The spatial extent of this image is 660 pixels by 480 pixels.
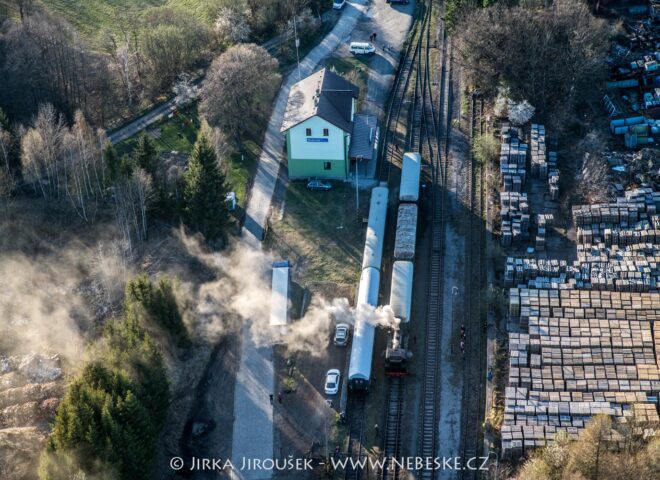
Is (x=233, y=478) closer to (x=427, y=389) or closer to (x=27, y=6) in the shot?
(x=427, y=389)

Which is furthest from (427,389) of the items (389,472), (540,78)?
(540,78)

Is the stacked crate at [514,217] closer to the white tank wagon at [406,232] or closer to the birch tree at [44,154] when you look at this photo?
the white tank wagon at [406,232]

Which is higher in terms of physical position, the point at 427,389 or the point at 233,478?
the point at 427,389

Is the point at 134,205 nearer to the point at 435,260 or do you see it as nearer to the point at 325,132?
the point at 325,132

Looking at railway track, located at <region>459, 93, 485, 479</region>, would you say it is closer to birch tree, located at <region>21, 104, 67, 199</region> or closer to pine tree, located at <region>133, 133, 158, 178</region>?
pine tree, located at <region>133, 133, 158, 178</region>

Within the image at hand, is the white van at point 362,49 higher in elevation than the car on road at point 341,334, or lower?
higher

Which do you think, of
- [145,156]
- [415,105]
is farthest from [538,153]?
[145,156]

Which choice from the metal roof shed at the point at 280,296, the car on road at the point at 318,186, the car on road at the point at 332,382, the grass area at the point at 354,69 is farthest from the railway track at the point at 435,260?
the metal roof shed at the point at 280,296
